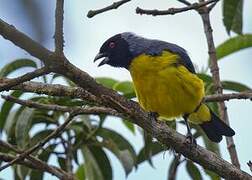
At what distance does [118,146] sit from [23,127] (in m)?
1.05

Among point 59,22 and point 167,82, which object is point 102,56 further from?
point 59,22

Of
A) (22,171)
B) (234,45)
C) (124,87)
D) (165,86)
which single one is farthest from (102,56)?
(22,171)

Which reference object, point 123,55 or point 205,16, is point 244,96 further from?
point 123,55

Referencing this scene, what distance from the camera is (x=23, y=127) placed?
4.52 m

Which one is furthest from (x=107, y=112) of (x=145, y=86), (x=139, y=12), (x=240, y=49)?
(x=240, y=49)

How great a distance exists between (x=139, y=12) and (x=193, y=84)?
172 cm

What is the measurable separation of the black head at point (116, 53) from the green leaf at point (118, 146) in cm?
65

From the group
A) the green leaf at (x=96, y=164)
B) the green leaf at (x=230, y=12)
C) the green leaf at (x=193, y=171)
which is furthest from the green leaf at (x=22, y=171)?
the green leaf at (x=230, y=12)

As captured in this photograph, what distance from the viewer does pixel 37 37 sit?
1274mm

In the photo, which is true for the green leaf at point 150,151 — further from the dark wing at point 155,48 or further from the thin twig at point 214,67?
the thin twig at point 214,67

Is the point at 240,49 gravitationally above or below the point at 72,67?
below

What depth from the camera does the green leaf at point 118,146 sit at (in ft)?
16.4

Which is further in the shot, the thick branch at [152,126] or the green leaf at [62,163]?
the green leaf at [62,163]

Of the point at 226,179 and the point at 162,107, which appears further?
the point at 162,107
